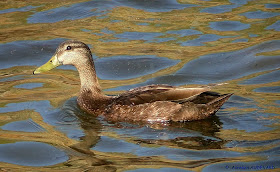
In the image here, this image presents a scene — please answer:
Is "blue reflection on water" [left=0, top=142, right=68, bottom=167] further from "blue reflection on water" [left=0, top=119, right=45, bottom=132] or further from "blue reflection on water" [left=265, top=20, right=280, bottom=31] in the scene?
"blue reflection on water" [left=265, top=20, right=280, bottom=31]

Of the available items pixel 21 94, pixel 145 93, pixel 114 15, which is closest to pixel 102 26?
pixel 114 15

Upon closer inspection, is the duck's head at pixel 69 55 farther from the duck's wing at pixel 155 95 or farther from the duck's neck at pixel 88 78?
the duck's wing at pixel 155 95

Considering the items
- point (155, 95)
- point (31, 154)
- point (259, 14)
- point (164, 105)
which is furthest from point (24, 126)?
point (259, 14)

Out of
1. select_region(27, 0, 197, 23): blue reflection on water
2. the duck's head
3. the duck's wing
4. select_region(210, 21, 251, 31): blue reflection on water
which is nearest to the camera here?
the duck's wing

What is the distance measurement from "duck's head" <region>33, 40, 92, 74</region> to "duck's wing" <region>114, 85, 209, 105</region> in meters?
1.18

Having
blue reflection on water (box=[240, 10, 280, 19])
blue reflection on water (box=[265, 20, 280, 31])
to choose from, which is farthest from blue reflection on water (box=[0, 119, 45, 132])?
blue reflection on water (box=[240, 10, 280, 19])

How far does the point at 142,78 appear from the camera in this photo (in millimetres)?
11336

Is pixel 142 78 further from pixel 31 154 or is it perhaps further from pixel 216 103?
pixel 31 154

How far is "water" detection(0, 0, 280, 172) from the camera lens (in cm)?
771

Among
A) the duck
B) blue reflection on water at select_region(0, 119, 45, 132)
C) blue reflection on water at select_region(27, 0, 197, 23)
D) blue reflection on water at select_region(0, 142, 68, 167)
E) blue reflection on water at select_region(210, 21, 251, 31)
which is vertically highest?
blue reflection on water at select_region(27, 0, 197, 23)

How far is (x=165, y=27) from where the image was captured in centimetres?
1382

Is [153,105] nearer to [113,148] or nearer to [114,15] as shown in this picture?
[113,148]

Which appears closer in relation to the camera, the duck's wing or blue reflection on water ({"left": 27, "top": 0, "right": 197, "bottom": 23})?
the duck's wing

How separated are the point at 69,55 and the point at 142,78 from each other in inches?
74.3
